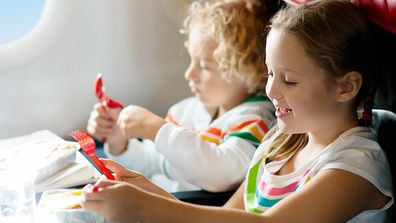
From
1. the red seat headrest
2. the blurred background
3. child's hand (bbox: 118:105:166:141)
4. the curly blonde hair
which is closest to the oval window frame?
the blurred background

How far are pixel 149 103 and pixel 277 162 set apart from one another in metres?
0.76

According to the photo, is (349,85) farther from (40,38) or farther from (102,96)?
(40,38)

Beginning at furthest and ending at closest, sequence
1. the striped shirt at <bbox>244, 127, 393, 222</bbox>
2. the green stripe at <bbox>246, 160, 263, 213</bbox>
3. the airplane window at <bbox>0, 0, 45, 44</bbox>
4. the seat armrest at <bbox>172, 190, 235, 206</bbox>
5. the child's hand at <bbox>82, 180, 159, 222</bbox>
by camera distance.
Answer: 1. the airplane window at <bbox>0, 0, 45, 44</bbox>
2. the seat armrest at <bbox>172, 190, 235, 206</bbox>
3. the green stripe at <bbox>246, 160, 263, 213</bbox>
4. the striped shirt at <bbox>244, 127, 393, 222</bbox>
5. the child's hand at <bbox>82, 180, 159, 222</bbox>

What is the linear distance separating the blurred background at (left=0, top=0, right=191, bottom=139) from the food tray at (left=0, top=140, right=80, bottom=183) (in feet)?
1.54

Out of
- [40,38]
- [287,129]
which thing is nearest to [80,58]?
[40,38]

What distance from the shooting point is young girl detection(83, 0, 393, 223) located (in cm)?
82

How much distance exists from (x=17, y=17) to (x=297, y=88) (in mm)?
872

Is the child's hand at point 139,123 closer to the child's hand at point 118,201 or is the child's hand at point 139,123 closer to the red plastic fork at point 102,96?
the red plastic fork at point 102,96

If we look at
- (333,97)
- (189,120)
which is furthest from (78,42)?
(333,97)

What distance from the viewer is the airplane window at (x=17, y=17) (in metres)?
1.43

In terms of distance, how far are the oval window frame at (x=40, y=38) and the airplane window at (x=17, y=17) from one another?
13 millimetres

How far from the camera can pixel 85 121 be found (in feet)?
5.40

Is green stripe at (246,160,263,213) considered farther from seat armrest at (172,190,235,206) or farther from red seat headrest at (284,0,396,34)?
red seat headrest at (284,0,396,34)

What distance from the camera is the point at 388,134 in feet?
3.22
